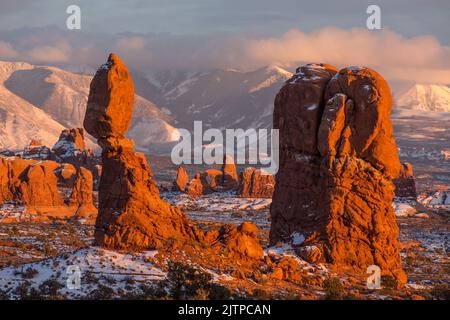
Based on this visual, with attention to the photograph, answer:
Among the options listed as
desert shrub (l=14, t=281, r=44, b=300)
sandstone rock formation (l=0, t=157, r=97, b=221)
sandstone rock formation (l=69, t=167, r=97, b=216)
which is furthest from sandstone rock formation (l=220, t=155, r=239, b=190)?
desert shrub (l=14, t=281, r=44, b=300)

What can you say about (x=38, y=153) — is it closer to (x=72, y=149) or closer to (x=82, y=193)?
(x=72, y=149)

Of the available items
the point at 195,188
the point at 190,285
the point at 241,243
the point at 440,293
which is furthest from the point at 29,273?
the point at 195,188

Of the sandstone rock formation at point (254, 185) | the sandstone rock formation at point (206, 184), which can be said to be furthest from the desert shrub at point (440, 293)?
the sandstone rock formation at point (206, 184)

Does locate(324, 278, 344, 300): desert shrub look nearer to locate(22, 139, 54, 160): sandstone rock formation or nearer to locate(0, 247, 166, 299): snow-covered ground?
locate(0, 247, 166, 299): snow-covered ground

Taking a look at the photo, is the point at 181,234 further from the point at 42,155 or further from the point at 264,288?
the point at 42,155

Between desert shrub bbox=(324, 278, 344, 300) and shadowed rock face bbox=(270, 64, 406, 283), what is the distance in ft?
11.3

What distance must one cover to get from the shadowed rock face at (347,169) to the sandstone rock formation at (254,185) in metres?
76.2

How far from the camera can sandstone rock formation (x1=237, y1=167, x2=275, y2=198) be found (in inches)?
4798

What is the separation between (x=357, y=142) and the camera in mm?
44188

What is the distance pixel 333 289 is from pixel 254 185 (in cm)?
8408

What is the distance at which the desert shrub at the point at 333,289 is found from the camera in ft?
114

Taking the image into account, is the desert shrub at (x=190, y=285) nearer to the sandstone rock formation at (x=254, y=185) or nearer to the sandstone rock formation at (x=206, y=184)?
the sandstone rock formation at (x=254, y=185)

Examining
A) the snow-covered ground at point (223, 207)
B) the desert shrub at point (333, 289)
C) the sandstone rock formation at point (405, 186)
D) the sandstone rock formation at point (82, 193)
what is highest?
the desert shrub at point (333, 289)
